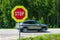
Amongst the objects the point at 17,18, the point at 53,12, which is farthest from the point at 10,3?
the point at 17,18

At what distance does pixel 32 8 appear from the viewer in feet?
155

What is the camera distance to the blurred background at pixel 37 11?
46.5 metres

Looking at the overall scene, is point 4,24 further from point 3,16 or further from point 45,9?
point 45,9

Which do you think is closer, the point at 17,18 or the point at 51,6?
the point at 17,18

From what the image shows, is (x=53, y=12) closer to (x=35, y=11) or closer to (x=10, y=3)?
(x=35, y=11)

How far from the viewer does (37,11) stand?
156ft

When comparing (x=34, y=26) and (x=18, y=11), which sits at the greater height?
(x=18, y=11)

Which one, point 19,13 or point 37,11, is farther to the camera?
point 37,11

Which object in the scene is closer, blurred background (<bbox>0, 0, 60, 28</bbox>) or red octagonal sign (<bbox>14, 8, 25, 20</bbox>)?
red octagonal sign (<bbox>14, 8, 25, 20</bbox>)

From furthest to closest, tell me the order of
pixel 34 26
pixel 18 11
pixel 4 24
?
pixel 4 24 → pixel 34 26 → pixel 18 11

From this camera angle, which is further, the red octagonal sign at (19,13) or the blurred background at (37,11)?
the blurred background at (37,11)

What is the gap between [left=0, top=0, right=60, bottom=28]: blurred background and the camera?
153ft

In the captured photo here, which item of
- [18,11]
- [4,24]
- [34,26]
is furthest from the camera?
[4,24]

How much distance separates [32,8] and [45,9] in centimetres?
227
